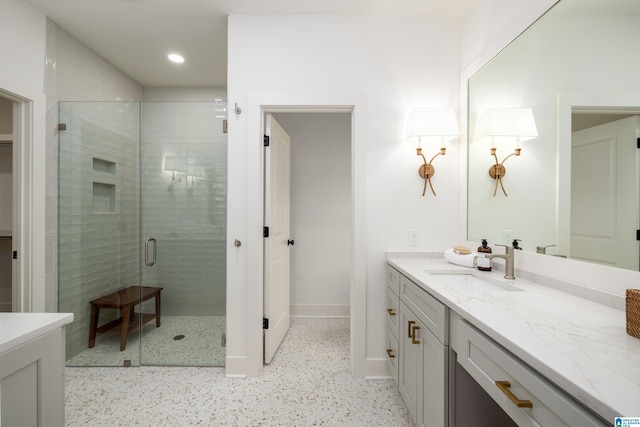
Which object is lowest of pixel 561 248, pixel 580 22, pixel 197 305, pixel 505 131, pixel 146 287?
pixel 197 305

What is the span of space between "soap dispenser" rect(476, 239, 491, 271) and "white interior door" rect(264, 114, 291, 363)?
152 centimetres

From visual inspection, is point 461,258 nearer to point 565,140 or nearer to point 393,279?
point 393,279

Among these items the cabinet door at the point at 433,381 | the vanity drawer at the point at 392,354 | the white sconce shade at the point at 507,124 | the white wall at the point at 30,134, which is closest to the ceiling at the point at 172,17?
the white wall at the point at 30,134

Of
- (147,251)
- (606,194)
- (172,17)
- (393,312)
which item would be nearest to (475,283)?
(393,312)

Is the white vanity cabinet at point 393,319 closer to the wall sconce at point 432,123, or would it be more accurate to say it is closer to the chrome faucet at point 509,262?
the chrome faucet at point 509,262

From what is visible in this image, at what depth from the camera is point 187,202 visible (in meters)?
2.27

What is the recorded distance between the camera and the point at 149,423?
5.12ft

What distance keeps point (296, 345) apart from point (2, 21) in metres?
3.31

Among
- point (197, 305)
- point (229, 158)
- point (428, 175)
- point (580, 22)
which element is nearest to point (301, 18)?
point (229, 158)

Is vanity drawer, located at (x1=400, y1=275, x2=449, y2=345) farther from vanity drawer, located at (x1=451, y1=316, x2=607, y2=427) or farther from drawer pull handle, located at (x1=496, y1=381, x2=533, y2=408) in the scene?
drawer pull handle, located at (x1=496, y1=381, x2=533, y2=408)

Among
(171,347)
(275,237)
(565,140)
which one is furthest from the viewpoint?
(275,237)

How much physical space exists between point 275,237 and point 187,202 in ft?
2.68

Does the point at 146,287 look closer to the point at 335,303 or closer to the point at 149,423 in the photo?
the point at 149,423

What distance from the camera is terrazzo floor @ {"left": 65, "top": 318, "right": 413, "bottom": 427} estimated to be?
5.20 ft
